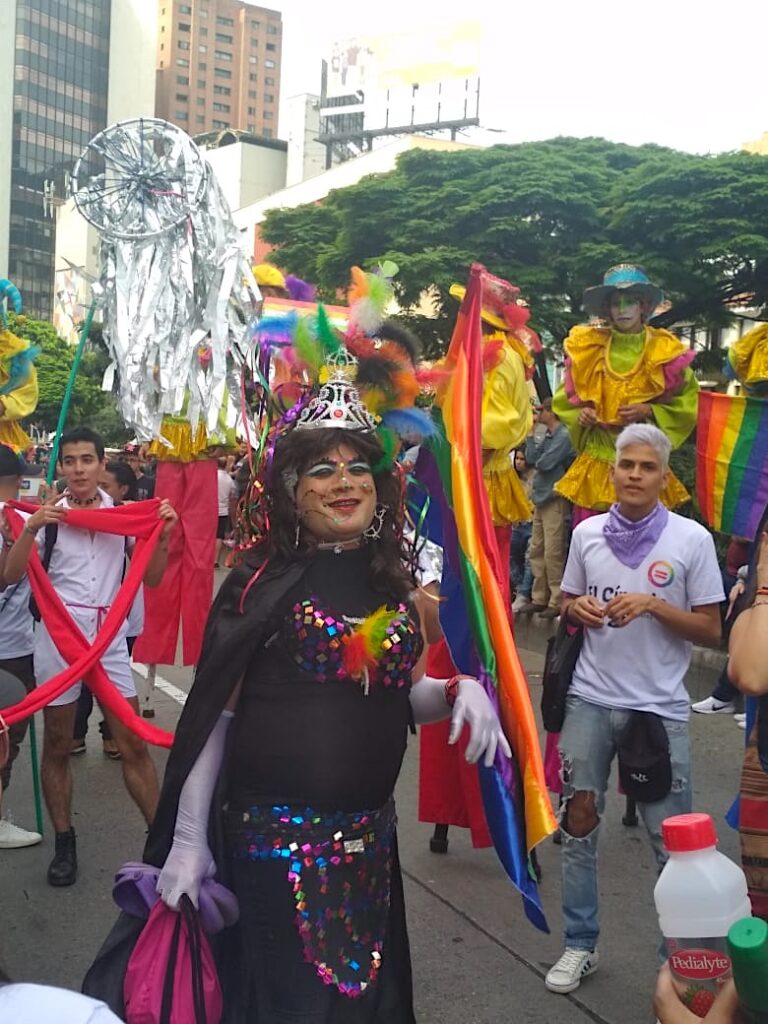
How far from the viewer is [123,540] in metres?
4.65

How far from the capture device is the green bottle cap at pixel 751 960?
48.6 inches

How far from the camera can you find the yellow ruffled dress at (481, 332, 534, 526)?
4.90 m

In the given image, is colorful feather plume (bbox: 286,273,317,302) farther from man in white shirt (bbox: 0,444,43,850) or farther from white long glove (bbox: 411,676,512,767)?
white long glove (bbox: 411,676,512,767)

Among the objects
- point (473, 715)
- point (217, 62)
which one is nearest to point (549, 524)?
point (473, 715)

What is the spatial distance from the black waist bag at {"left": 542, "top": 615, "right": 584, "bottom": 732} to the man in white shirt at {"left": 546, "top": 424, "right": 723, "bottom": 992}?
0.03 m

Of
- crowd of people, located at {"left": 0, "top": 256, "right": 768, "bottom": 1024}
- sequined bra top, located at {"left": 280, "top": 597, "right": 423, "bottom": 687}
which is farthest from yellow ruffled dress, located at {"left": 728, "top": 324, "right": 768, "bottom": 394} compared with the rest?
sequined bra top, located at {"left": 280, "top": 597, "right": 423, "bottom": 687}

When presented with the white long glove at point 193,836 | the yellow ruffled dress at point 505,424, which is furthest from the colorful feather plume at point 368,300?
the yellow ruffled dress at point 505,424

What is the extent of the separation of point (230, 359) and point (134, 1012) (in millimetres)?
3016

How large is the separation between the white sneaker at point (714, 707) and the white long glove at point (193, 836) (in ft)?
16.8

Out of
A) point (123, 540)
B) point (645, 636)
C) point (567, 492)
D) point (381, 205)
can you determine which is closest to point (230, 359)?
point (123, 540)

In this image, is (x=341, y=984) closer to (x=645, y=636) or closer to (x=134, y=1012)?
(x=134, y=1012)

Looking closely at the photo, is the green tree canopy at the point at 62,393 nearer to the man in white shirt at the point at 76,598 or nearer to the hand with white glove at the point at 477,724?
the man in white shirt at the point at 76,598

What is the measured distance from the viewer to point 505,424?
4898mm

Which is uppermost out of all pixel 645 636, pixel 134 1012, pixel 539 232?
pixel 539 232
